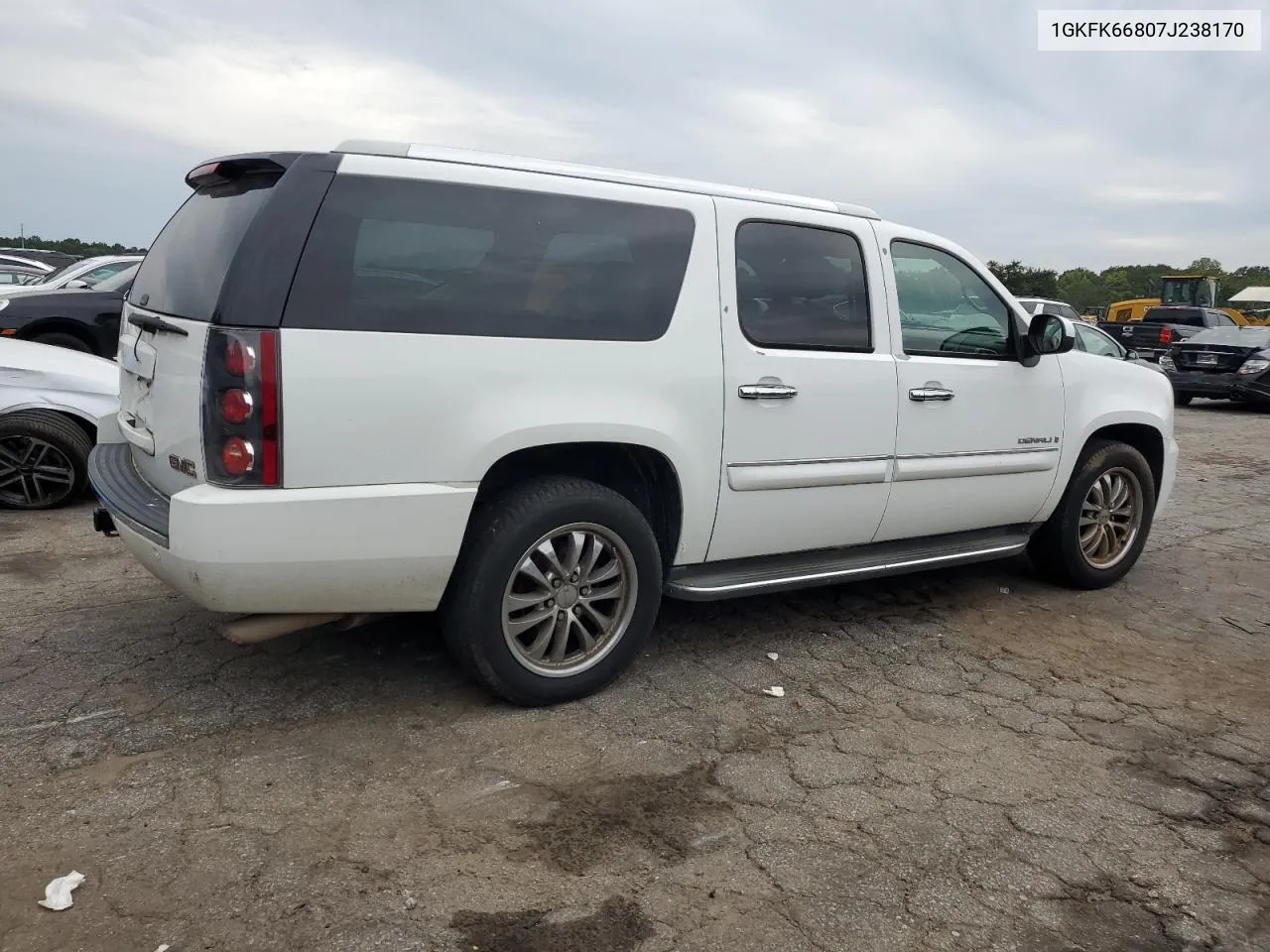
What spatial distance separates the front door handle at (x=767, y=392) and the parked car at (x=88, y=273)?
7909 millimetres

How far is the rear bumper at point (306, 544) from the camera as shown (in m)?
3.02

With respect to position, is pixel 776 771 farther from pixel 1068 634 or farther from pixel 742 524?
pixel 1068 634

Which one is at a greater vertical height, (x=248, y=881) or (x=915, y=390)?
(x=915, y=390)

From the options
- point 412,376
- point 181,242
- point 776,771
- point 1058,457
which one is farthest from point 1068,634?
point 181,242

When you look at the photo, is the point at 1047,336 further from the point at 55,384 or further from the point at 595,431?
the point at 55,384

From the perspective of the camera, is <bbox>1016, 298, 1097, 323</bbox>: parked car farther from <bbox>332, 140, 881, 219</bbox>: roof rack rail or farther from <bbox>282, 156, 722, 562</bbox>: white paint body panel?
<bbox>282, 156, 722, 562</bbox>: white paint body panel

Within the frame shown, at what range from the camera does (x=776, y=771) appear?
331cm

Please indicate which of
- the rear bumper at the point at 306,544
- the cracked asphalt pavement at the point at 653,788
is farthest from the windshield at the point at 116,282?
the rear bumper at the point at 306,544

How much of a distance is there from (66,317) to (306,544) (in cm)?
737

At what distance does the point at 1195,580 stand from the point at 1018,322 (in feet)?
6.94

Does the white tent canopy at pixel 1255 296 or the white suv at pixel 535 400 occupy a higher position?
the white tent canopy at pixel 1255 296

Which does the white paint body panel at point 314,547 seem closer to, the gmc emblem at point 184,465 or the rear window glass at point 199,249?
the gmc emblem at point 184,465

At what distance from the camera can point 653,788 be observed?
10.4 ft

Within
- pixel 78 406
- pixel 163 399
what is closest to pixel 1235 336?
pixel 78 406
